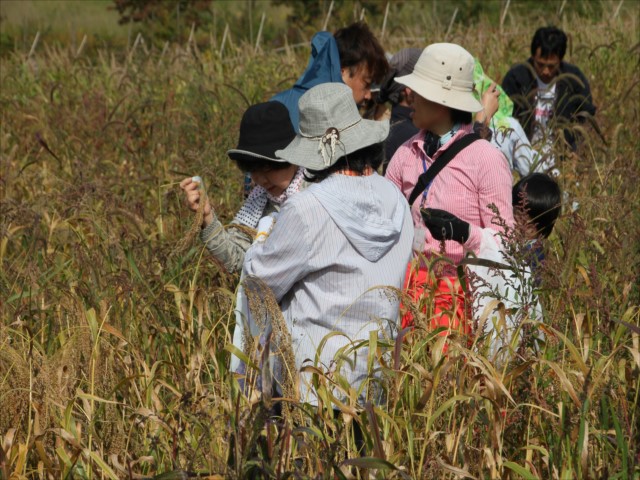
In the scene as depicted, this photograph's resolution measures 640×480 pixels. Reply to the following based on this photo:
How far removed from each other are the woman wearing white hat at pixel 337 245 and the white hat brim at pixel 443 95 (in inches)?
30.1

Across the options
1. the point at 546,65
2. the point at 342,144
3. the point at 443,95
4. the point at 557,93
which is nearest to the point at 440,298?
the point at 342,144

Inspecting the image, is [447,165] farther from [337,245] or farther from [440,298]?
[337,245]

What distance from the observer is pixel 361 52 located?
157 inches

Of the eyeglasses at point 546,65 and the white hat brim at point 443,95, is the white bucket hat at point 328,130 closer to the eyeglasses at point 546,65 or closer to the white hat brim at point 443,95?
the white hat brim at point 443,95

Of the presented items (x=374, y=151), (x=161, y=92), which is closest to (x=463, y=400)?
(x=374, y=151)

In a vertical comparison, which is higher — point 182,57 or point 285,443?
point 285,443

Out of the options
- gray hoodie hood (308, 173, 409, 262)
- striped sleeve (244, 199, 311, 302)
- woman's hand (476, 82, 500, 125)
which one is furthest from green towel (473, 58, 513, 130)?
striped sleeve (244, 199, 311, 302)

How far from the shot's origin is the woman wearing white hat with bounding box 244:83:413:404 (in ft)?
7.64

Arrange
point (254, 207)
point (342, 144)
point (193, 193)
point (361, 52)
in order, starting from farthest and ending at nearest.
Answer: point (361, 52) → point (254, 207) → point (193, 193) → point (342, 144)

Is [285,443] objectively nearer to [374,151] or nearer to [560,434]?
[560,434]

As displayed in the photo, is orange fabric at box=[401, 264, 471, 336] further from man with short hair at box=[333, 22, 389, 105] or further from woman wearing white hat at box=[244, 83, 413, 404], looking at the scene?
man with short hair at box=[333, 22, 389, 105]

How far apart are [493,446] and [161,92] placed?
19.2ft

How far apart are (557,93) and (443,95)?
7.65ft

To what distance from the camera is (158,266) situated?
139 inches
